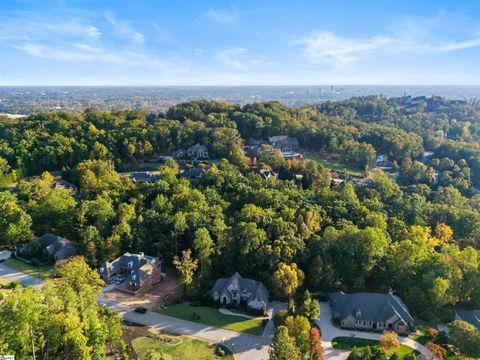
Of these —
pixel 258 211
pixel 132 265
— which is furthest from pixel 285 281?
pixel 132 265

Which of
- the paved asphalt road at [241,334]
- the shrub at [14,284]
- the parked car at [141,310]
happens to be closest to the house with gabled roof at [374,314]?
the paved asphalt road at [241,334]

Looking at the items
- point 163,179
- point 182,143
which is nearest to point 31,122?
point 182,143

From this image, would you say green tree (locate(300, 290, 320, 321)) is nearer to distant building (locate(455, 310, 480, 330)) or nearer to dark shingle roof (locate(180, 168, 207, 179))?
distant building (locate(455, 310, 480, 330))

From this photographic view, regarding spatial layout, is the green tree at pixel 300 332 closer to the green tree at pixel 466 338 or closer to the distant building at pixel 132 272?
the green tree at pixel 466 338

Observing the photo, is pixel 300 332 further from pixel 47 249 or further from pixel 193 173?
pixel 193 173

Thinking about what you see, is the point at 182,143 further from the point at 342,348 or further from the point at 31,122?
the point at 342,348

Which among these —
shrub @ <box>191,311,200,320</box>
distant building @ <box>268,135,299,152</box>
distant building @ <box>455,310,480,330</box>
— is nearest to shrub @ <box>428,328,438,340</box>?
distant building @ <box>455,310,480,330</box>
